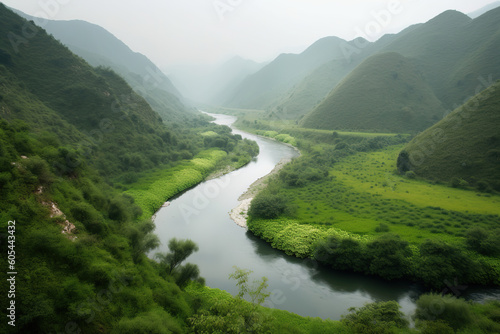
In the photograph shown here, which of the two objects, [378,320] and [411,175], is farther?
[411,175]

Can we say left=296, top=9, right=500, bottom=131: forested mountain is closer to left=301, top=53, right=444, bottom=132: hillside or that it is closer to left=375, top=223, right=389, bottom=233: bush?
left=301, top=53, right=444, bottom=132: hillside

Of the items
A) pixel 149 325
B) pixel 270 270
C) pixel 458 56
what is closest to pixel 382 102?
pixel 458 56

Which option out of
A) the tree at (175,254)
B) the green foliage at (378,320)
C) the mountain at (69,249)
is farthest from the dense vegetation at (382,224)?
the mountain at (69,249)

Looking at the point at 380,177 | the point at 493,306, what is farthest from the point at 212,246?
the point at 380,177

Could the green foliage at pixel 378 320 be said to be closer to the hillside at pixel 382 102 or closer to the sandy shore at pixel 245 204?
the sandy shore at pixel 245 204

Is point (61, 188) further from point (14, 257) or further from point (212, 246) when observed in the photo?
point (212, 246)

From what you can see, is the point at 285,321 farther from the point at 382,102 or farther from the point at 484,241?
the point at 382,102
